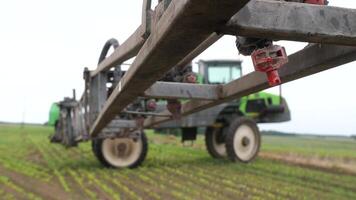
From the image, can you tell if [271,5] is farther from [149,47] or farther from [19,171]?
[19,171]

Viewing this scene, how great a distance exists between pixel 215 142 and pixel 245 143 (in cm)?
118

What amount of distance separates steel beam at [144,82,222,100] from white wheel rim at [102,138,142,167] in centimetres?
489

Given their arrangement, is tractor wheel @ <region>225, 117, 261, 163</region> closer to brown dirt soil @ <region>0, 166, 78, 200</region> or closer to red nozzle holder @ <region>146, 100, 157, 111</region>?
red nozzle holder @ <region>146, 100, 157, 111</region>

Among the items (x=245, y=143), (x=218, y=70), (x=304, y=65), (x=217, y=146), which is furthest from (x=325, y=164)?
(x=304, y=65)

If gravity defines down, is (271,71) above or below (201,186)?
above

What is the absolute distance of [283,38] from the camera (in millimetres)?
2352

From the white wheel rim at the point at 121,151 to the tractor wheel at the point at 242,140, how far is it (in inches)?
83.1

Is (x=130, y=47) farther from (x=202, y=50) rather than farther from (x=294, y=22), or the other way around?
(x=294, y=22)

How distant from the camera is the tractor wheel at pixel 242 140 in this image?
10.6 m

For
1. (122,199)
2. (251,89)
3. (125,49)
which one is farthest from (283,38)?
(122,199)

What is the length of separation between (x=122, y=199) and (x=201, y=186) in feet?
4.70

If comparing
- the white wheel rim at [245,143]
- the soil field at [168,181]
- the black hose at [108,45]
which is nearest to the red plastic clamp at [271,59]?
the black hose at [108,45]

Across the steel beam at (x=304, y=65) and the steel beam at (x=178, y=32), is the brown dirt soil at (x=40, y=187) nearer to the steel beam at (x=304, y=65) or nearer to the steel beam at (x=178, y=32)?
the steel beam at (x=304, y=65)

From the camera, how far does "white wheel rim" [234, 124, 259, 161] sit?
10797 mm
